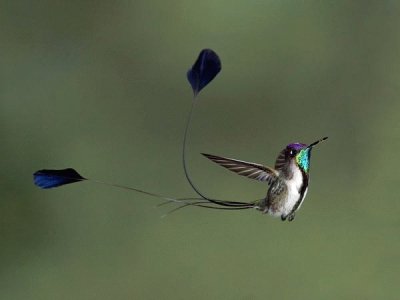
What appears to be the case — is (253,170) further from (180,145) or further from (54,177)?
(180,145)

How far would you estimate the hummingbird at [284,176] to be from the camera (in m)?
0.46

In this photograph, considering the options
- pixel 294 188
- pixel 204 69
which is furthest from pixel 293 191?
pixel 204 69

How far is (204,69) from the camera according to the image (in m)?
0.43

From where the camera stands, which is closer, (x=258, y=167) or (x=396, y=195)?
(x=258, y=167)

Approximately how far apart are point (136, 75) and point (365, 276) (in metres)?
0.55

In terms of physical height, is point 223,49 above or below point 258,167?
above

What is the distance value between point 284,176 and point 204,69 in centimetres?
11

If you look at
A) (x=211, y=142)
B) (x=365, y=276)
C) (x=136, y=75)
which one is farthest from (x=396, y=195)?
(x=136, y=75)

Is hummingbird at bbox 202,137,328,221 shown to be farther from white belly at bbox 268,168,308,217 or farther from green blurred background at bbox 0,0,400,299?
green blurred background at bbox 0,0,400,299

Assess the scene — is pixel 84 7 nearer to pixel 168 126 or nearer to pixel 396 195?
pixel 168 126

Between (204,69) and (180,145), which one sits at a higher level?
(204,69)

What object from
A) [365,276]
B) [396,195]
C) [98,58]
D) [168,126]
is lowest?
[365,276]

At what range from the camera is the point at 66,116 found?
107 centimetres

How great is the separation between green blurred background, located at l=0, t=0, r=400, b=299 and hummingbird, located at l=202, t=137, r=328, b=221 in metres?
0.56
